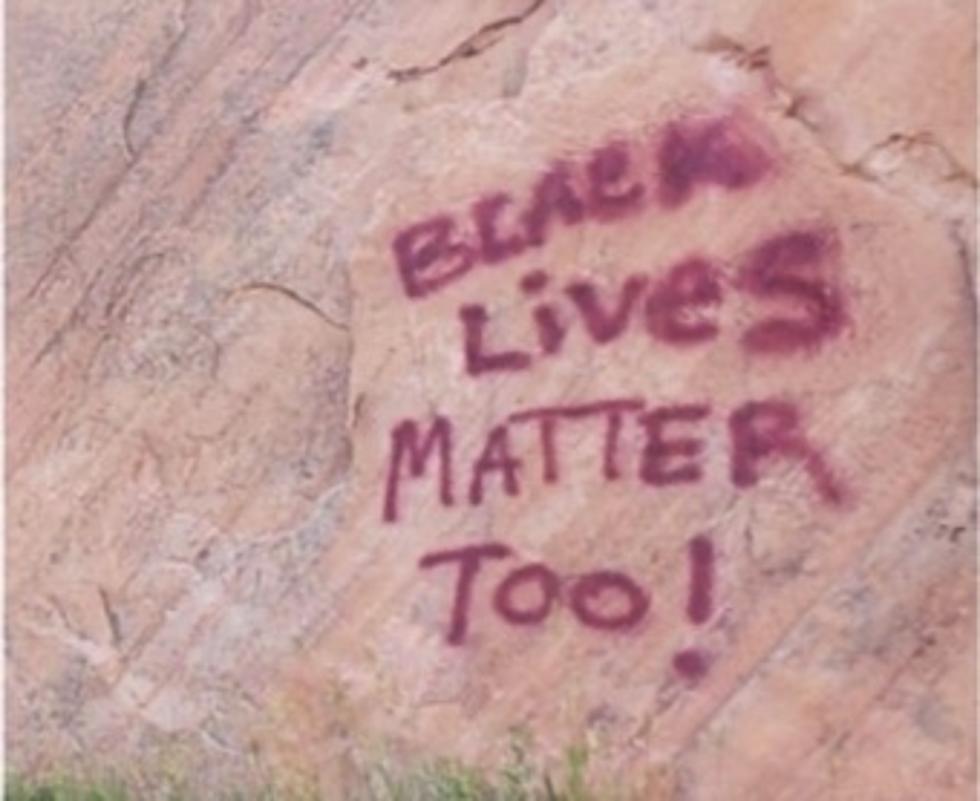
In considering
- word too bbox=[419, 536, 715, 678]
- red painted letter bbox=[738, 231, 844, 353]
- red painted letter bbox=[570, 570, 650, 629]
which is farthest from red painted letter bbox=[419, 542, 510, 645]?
red painted letter bbox=[738, 231, 844, 353]

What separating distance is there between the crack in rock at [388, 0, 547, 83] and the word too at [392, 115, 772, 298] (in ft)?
0.96

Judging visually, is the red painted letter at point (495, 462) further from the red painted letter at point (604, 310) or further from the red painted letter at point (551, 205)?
the red painted letter at point (551, 205)

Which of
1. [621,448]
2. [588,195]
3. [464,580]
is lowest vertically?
[464,580]

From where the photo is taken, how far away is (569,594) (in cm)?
516

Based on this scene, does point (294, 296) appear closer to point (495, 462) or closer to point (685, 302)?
point (495, 462)

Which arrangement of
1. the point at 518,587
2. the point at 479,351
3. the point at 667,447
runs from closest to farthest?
the point at 667,447 < the point at 518,587 < the point at 479,351

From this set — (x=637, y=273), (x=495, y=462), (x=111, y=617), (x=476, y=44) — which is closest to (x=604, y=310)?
(x=637, y=273)

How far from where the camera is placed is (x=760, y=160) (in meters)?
5.11

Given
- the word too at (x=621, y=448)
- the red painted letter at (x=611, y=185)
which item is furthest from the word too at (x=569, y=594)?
the red painted letter at (x=611, y=185)

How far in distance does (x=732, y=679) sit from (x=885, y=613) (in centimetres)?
28

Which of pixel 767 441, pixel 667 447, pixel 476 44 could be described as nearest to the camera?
pixel 767 441

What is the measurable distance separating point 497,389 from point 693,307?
1.32 feet

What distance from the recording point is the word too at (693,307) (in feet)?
16.4

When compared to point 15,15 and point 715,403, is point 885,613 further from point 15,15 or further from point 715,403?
point 15,15
